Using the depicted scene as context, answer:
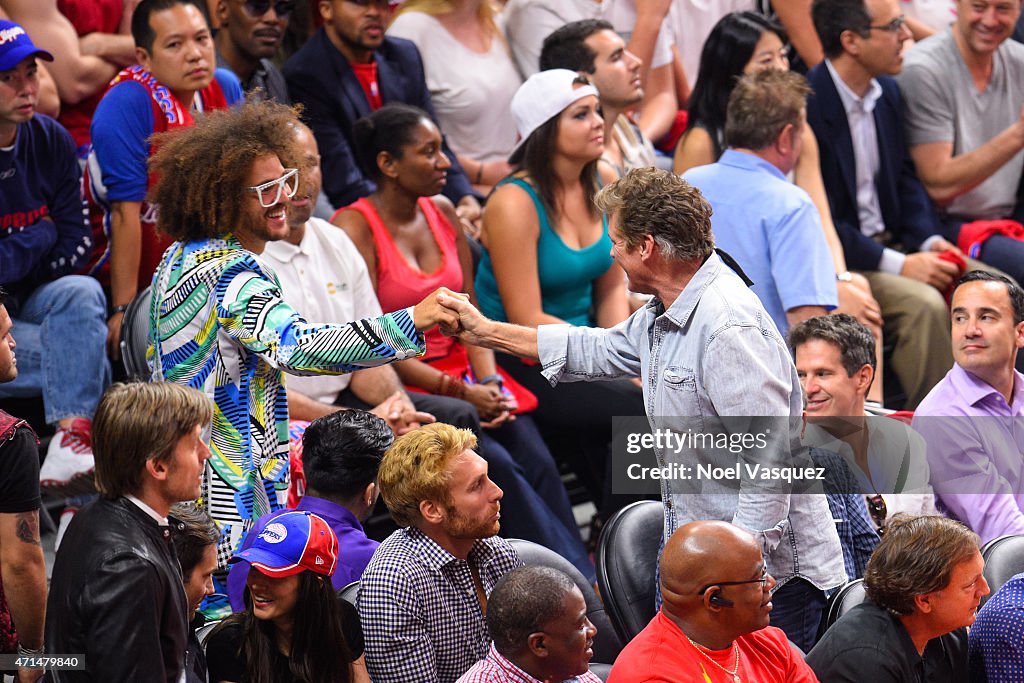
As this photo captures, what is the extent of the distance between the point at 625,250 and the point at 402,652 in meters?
1.04

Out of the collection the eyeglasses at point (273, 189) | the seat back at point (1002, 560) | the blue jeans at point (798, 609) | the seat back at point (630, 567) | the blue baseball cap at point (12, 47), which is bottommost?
the seat back at point (1002, 560)

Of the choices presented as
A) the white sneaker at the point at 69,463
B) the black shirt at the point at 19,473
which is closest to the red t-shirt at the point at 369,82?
the white sneaker at the point at 69,463

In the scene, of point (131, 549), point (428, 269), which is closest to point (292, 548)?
point (131, 549)

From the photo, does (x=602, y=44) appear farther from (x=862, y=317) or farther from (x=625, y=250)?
(x=625, y=250)

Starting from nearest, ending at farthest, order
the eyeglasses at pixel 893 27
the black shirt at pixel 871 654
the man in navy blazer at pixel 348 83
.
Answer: the black shirt at pixel 871 654
the man in navy blazer at pixel 348 83
the eyeglasses at pixel 893 27

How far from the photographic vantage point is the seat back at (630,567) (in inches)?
130

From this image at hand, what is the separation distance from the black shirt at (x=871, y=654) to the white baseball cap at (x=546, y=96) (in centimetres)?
233

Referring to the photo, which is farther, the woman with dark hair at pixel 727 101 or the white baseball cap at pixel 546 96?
the woman with dark hair at pixel 727 101

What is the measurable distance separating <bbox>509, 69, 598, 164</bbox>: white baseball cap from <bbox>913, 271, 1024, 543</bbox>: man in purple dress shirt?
1.51 metres

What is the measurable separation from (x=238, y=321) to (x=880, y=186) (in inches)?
146

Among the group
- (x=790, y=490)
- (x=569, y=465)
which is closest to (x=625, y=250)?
(x=790, y=490)

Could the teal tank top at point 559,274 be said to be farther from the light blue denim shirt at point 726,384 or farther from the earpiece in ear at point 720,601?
the earpiece in ear at point 720,601

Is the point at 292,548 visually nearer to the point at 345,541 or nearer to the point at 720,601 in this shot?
the point at 345,541

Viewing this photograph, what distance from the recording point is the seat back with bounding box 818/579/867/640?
3260 millimetres
